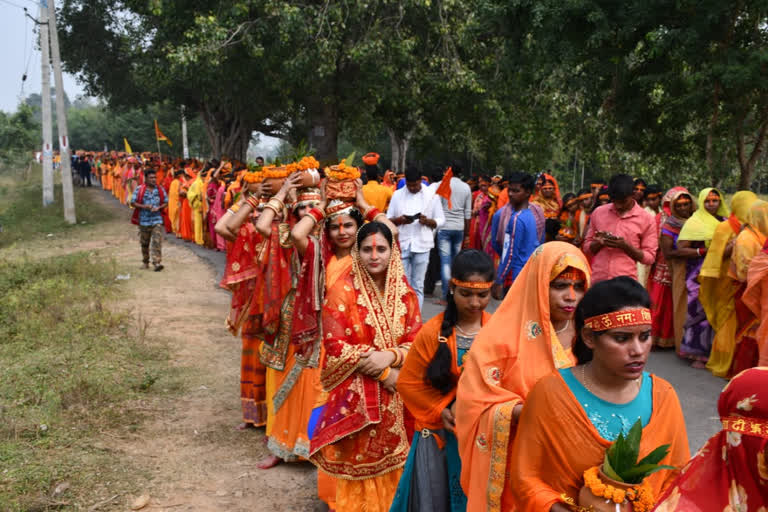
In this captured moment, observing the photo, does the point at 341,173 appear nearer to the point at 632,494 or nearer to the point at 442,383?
the point at 442,383

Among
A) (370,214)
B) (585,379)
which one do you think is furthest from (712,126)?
(585,379)

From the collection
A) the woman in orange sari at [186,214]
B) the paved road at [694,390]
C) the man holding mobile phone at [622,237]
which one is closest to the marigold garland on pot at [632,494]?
the paved road at [694,390]

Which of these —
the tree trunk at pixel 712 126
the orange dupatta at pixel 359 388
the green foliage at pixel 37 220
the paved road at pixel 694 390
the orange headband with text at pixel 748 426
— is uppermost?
the tree trunk at pixel 712 126

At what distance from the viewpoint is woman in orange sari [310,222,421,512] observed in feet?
12.3

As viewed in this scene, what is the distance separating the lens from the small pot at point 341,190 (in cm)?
443

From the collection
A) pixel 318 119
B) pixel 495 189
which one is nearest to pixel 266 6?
pixel 318 119

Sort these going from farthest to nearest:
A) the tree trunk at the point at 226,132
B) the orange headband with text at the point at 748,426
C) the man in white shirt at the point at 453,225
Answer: the tree trunk at the point at 226,132
the man in white shirt at the point at 453,225
the orange headband with text at the point at 748,426

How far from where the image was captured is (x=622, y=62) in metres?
11.0

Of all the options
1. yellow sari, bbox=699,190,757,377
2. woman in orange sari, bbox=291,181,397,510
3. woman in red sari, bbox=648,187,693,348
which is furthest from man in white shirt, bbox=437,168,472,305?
woman in orange sari, bbox=291,181,397,510

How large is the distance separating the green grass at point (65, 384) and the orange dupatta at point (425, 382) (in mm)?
2630

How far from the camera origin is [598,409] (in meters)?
2.19

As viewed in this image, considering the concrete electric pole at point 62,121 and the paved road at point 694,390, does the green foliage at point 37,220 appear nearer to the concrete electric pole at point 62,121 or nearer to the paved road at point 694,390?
the concrete electric pole at point 62,121

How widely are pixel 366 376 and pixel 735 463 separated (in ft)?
7.29

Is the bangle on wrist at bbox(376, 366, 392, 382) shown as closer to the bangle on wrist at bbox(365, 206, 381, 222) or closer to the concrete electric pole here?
the bangle on wrist at bbox(365, 206, 381, 222)
